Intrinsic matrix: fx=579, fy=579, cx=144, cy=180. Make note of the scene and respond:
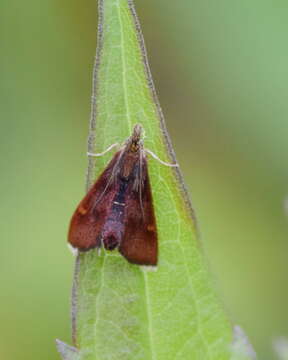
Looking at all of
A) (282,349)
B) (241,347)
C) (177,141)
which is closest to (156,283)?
(241,347)

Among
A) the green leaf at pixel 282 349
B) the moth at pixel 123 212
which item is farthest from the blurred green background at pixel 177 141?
the green leaf at pixel 282 349

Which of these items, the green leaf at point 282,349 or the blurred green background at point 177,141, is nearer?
the green leaf at point 282,349

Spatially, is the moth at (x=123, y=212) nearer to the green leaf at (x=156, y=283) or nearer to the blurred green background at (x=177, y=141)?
the green leaf at (x=156, y=283)

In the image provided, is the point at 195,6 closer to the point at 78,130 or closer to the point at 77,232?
the point at 78,130

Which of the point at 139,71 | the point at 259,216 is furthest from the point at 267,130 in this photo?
the point at 139,71

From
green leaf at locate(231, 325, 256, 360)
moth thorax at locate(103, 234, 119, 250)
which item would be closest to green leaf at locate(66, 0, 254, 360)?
green leaf at locate(231, 325, 256, 360)

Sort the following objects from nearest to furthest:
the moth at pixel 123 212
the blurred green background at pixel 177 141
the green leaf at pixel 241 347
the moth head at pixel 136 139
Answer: the green leaf at pixel 241 347, the moth head at pixel 136 139, the moth at pixel 123 212, the blurred green background at pixel 177 141

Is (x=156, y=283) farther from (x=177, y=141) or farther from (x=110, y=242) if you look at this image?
(x=177, y=141)
